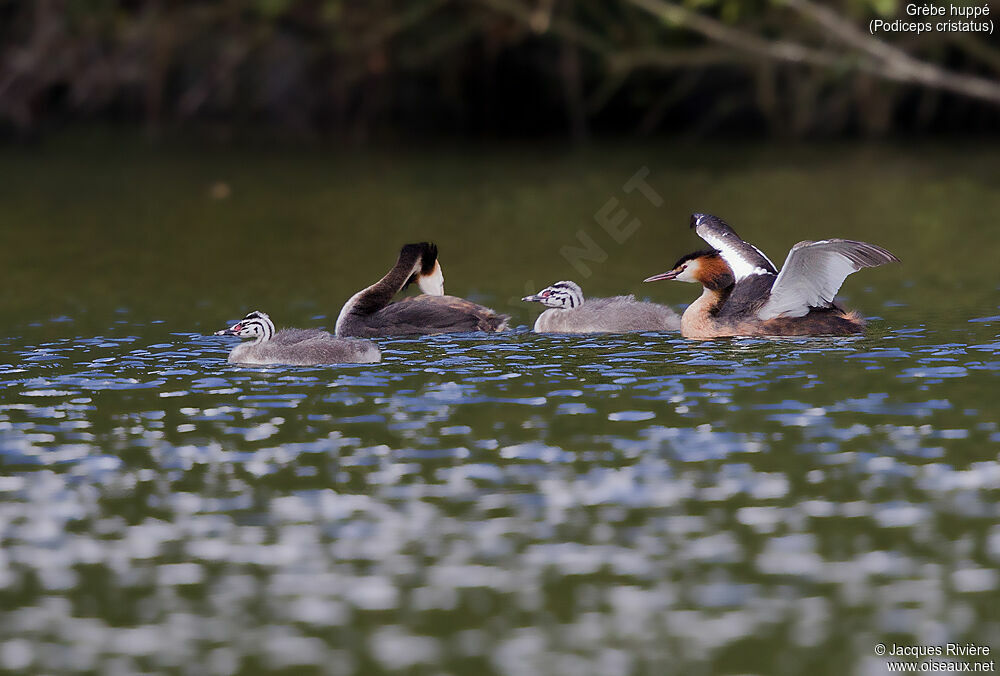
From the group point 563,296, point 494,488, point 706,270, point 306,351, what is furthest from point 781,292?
point 494,488

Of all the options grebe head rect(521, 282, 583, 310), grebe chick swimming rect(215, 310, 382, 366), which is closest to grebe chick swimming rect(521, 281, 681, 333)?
grebe head rect(521, 282, 583, 310)

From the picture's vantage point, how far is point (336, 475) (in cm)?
772

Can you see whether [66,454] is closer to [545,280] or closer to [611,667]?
[611,667]

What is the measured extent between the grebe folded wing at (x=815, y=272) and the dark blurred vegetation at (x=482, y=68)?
11685mm

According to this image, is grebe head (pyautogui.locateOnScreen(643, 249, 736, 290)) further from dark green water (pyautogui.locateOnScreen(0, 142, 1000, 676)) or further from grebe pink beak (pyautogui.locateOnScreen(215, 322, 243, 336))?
grebe pink beak (pyautogui.locateOnScreen(215, 322, 243, 336))

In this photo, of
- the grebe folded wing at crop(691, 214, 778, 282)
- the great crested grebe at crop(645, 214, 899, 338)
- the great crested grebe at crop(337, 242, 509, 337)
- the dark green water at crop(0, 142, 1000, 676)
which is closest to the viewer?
the dark green water at crop(0, 142, 1000, 676)

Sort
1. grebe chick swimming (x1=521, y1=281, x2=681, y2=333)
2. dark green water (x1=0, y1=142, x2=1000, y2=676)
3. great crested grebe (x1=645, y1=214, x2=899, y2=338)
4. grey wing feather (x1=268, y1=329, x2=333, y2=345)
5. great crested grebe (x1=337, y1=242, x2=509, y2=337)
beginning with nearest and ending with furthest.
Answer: dark green water (x1=0, y1=142, x2=1000, y2=676)
grey wing feather (x1=268, y1=329, x2=333, y2=345)
great crested grebe (x1=645, y1=214, x2=899, y2=338)
grebe chick swimming (x1=521, y1=281, x2=681, y2=333)
great crested grebe (x1=337, y1=242, x2=509, y2=337)

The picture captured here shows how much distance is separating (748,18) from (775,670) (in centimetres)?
2324

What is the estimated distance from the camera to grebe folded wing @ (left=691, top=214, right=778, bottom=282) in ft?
38.9

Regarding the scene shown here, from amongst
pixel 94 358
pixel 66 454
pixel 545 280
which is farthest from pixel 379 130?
pixel 66 454

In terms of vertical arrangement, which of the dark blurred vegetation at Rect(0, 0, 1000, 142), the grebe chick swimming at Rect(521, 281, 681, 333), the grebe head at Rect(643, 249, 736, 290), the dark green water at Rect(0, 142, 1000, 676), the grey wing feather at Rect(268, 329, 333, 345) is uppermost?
the dark blurred vegetation at Rect(0, 0, 1000, 142)

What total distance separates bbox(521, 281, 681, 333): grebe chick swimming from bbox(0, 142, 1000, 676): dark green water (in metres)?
0.24

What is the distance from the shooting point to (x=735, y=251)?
39.4 feet

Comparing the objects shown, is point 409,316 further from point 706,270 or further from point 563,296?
point 706,270
